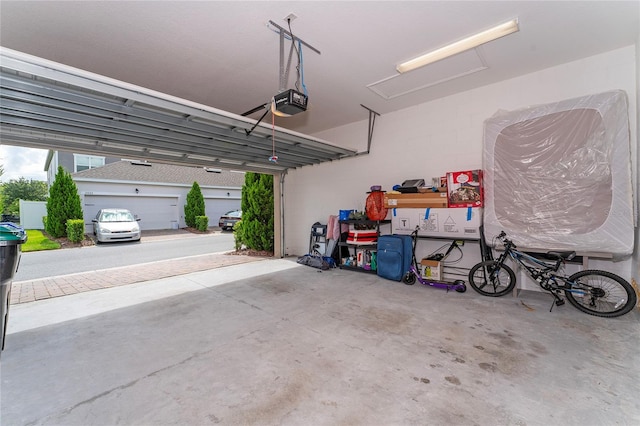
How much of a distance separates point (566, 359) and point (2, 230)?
4.68 meters

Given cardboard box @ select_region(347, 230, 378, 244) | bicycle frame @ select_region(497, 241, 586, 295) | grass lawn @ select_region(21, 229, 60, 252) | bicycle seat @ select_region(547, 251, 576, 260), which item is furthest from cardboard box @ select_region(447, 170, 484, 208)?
grass lawn @ select_region(21, 229, 60, 252)

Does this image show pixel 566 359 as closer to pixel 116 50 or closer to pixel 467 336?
pixel 467 336

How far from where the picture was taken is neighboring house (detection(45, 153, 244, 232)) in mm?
12148

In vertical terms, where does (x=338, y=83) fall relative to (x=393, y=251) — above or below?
above

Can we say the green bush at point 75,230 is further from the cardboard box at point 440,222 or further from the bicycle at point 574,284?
the bicycle at point 574,284

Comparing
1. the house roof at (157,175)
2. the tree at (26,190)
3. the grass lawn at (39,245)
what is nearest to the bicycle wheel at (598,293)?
the house roof at (157,175)

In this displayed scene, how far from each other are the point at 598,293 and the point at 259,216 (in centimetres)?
695

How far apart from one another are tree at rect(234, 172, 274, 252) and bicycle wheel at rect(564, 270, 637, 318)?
634 centimetres

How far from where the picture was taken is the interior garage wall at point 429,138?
3422 millimetres

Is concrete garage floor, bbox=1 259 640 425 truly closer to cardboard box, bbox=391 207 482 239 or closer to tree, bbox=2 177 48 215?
cardboard box, bbox=391 207 482 239

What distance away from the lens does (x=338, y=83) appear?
4.11m

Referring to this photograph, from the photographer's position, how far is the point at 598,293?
3.07m

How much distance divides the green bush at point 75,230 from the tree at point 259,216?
6.25m

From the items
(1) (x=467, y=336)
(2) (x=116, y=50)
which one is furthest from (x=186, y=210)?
(1) (x=467, y=336)
